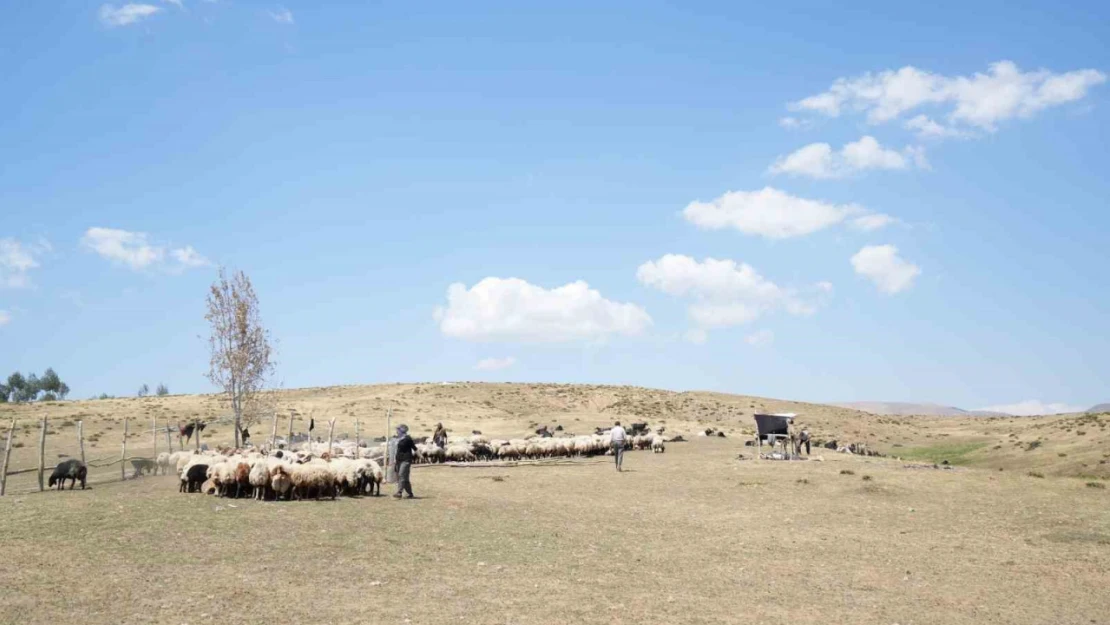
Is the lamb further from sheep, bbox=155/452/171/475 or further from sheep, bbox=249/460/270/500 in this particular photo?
sheep, bbox=155/452/171/475

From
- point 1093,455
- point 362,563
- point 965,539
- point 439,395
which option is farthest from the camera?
point 439,395

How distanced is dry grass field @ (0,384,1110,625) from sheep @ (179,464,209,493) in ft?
1.97

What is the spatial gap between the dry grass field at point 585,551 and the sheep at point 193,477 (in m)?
0.60

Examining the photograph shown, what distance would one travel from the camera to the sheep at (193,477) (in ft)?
67.8

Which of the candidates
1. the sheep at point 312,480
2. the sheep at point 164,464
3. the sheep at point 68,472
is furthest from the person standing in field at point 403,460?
the sheep at point 164,464

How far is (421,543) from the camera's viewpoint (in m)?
15.5

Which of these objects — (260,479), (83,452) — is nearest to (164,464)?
(83,452)

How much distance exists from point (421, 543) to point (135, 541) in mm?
4696

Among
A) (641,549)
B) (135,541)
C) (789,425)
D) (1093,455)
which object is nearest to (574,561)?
(641,549)

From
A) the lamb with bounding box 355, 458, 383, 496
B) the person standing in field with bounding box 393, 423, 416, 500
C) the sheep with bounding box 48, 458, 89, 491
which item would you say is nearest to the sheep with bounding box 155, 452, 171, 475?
the sheep with bounding box 48, 458, 89, 491

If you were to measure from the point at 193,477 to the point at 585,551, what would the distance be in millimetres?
10661

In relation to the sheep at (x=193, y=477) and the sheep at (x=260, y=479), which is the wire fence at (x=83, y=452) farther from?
the sheep at (x=260, y=479)

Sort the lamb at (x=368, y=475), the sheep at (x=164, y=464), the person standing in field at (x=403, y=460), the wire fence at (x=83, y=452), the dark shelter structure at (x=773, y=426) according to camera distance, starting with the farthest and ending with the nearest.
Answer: the dark shelter structure at (x=773, y=426)
the sheep at (x=164, y=464)
the wire fence at (x=83, y=452)
the lamb at (x=368, y=475)
the person standing in field at (x=403, y=460)

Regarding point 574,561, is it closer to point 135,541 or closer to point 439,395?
point 135,541
